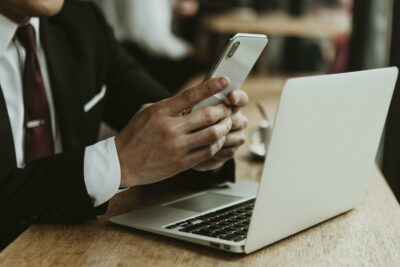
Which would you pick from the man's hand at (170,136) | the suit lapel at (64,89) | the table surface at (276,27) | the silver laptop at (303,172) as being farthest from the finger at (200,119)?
the table surface at (276,27)

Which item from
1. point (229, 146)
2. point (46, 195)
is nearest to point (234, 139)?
point (229, 146)

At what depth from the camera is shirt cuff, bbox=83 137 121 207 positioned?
100 centimetres

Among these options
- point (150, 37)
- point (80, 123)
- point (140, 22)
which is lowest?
point (150, 37)

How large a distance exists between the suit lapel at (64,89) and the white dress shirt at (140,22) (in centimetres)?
262

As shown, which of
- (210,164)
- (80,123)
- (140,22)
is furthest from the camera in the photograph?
(140,22)

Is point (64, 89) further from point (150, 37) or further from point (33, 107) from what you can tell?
point (150, 37)

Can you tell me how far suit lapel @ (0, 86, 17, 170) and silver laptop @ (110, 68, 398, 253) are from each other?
36 cm

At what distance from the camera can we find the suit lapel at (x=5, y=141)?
1.20m

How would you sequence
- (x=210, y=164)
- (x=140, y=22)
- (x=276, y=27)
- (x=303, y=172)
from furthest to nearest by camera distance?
(x=140, y=22) → (x=276, y=27) → (x=210, y=164) → (x=303, y=172)

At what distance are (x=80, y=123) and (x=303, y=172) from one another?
30.7 inches

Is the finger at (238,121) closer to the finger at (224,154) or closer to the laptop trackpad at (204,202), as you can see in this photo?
the finger at (224,154)

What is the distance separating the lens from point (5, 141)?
1210 millimetres

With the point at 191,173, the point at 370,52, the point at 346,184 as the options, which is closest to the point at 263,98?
the point at 370,52

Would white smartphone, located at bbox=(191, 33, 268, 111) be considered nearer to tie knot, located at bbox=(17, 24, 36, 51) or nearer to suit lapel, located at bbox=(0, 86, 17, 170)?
suit lapel, located at bbox=(0, 86, 17, 170)
